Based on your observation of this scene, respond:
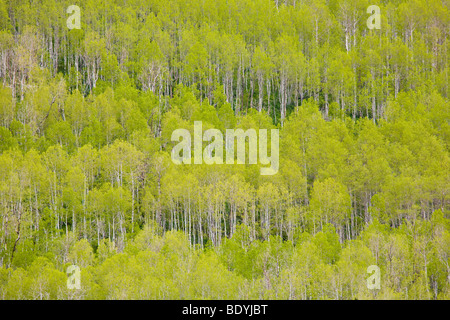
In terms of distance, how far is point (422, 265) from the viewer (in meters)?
50.0

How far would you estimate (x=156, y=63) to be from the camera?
92625 millimetres

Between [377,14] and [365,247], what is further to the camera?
[377,14]

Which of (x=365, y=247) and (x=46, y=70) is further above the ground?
(x=46, y=70)

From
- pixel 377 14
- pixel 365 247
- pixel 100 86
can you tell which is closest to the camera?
pixel 365 247

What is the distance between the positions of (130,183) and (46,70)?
32.0 metres

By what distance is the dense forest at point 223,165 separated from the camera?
161 ft

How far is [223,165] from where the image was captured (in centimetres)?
6706

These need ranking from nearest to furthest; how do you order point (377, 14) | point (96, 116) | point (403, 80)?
1. point (96, 116)
2. point (403, 80)
3. point (377, 14)

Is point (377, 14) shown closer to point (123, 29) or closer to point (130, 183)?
point (123, 29)

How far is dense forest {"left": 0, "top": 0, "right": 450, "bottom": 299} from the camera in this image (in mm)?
49156

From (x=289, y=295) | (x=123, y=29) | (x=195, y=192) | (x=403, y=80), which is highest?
(x=123, y=29)

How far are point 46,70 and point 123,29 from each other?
1816 centimetres

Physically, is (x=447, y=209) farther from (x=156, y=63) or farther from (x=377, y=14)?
(x=377, y=14)

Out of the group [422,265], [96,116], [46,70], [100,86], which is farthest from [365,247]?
[46,70]
